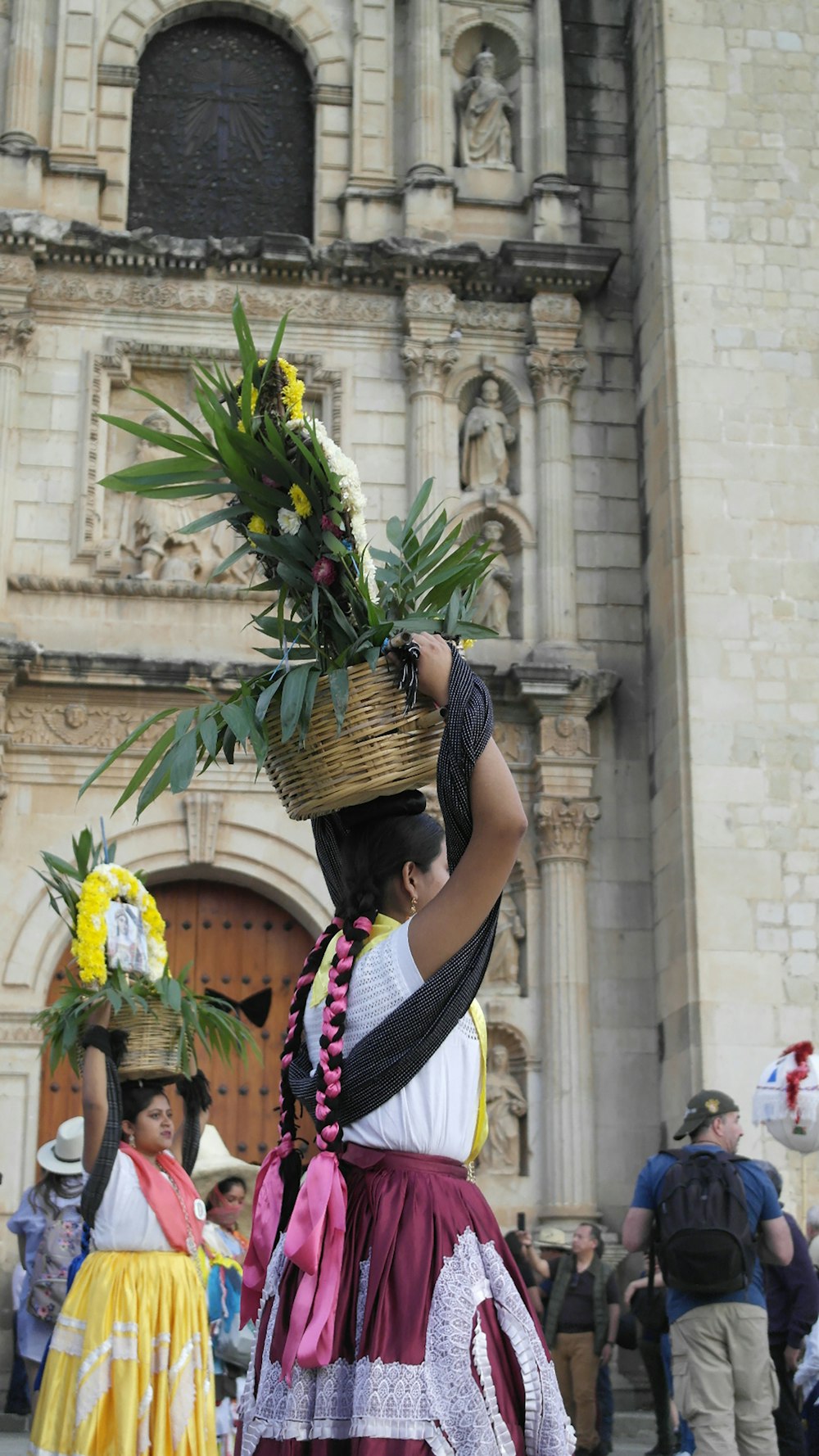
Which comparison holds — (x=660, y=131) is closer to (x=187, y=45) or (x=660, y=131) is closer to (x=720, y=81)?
(x=720, y=81)

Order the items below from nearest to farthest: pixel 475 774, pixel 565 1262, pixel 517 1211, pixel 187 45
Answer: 1. pixel 475 774
2. pixel 565 1262
3. pixel 517 1211
4. pixel 187 45

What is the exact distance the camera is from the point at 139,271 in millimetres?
13602

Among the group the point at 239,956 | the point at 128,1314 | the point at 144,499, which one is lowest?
the point at 128,1314

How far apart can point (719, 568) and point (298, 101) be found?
18.8 ft

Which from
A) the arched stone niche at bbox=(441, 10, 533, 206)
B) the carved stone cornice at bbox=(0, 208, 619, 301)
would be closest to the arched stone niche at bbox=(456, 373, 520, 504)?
the carved stone cornice at bbox=(0, 208, 619, 301)

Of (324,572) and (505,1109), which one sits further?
(505,1109)

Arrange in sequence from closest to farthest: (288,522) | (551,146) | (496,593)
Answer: (288,522) → (496,593) → (551,146)

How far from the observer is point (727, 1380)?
6.83 meters

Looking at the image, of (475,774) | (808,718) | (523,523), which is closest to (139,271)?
(523,523)

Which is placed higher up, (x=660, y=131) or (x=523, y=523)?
(x=660, y=131)

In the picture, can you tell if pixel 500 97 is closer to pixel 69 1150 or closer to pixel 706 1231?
pixel 69 1150

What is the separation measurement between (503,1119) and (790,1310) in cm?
448

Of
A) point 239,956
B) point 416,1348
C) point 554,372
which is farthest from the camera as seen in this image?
point 554,372

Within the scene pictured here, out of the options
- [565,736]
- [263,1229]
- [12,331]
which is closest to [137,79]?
[12,331]
